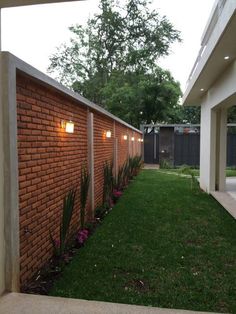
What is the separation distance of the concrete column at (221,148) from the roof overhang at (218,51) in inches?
32.5

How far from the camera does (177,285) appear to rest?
2.84 meters

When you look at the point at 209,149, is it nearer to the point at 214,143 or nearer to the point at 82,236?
the point at 214,143

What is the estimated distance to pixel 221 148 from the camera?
786 cm

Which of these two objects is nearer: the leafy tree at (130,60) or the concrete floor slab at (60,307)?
the concrete floor slab at (60,307)

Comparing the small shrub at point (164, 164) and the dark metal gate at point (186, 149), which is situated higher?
the dark metal gate at point (186, 149)

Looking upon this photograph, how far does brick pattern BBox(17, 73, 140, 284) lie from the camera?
106 inches

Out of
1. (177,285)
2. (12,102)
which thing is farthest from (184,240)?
(12,102)

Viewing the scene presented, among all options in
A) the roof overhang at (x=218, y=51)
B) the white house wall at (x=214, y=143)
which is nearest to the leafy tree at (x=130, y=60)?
the white house wall at (x=214, y=143)

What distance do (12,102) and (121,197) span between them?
512 cm

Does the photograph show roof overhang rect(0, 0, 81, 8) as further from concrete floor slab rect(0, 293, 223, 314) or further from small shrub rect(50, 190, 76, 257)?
concrete floor slab rect(0, 293, 223, 314)

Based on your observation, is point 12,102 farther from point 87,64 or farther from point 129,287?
point 87,64

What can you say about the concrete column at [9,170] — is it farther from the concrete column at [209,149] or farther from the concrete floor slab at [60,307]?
the concrete column at [209,149]

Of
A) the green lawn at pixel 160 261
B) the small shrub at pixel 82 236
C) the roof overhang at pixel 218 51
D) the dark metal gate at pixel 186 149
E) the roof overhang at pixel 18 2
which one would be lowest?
the green lawn at pixel 160 261

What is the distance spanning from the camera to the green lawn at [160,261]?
8.63 feet
